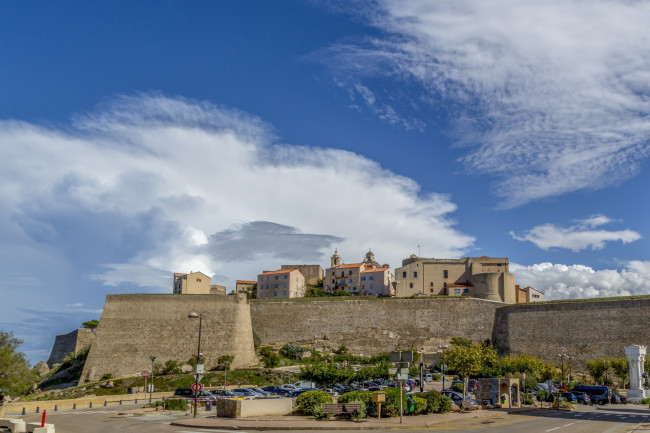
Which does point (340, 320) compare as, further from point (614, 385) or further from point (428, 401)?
point (428, 401)

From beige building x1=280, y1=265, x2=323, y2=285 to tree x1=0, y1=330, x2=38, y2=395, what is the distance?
258ft

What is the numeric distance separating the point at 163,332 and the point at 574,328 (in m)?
45.5

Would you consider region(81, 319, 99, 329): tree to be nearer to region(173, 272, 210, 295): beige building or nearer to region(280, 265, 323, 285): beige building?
region(173, 272, 210, 295): beige building

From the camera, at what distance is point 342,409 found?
2403 cm

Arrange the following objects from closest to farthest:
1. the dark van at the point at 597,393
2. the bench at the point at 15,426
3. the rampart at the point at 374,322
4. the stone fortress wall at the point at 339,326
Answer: the bench at the point at 15,426
the dark van at the point at 597,393
the stone fortress wall at the point at 339,326
the rampart at the point at 374,322

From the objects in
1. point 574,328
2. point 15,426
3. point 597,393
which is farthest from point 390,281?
point 15,426

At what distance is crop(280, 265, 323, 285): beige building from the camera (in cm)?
11619

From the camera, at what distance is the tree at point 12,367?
1363 inches

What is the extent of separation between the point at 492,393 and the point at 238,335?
38040 millimetres

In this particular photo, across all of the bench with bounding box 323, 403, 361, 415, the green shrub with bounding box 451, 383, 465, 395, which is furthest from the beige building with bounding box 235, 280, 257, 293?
the bench with bounding box 323, 403, 361, 415

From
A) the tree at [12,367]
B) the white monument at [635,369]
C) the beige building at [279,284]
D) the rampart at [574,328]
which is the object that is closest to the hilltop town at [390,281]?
the beige building at [279,284]

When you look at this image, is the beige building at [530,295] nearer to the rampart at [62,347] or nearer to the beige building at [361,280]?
the beige building at [361,280]

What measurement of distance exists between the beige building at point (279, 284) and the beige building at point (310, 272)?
23.1 feet

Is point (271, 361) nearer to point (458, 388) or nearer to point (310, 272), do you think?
point (458, 388)
